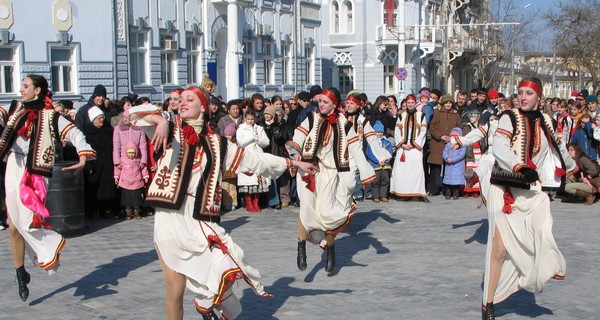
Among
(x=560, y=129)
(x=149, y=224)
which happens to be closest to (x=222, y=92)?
(x=560, y=129)

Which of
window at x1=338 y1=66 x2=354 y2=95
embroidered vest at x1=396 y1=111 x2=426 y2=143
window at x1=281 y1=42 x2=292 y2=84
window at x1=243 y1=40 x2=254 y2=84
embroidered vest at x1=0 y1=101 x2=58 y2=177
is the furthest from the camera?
window at x1=338 y1=66 x2=354 y2=95

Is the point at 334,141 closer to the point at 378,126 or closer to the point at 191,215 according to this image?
the point at 191,215

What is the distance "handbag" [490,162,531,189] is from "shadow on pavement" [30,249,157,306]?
3913 millimetres

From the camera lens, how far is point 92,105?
13820 millimetres

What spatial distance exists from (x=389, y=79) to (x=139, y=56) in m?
27.1

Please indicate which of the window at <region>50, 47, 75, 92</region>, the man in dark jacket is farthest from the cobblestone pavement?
the window at <region>50, 47, 75, 92</region>

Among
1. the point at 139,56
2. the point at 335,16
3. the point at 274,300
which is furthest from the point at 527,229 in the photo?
the point at 335,16

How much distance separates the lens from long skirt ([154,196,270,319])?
5664 mm

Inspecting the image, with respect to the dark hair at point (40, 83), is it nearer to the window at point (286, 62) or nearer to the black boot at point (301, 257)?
the black boot at point (301, 257)

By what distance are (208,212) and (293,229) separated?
21.7 feet

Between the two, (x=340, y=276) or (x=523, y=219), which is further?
(x=340, y=276)

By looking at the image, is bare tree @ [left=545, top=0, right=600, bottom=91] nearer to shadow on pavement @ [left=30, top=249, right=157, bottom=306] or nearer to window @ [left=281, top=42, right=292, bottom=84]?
window @ [left=281, top=42, right=292, bottom=84]

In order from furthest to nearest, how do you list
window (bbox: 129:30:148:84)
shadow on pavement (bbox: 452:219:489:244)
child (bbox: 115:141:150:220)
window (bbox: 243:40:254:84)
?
1. window (bbox: 243:40:254:84)
2. window (bbox: 129:30:148:84)
3. child (bbox: 115:141:150:220)
4. shadow on pavement (bbox: 452:219:489:244)

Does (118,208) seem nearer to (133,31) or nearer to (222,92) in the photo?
(133,31)
